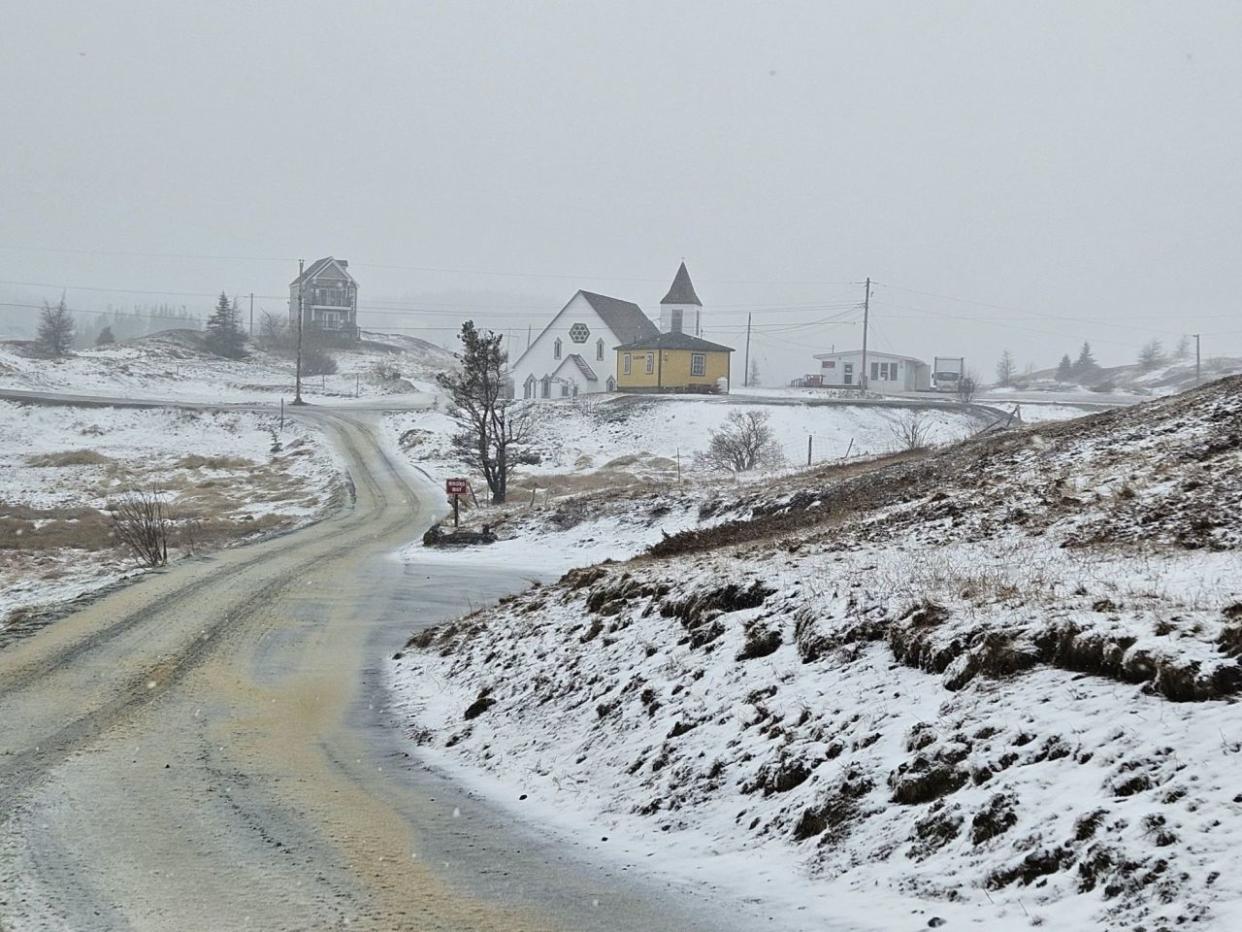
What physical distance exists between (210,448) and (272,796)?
66.0 meters

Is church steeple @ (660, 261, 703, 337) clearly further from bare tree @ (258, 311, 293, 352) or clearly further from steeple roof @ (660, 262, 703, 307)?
bare tree @ (258, 311, 293, 352)

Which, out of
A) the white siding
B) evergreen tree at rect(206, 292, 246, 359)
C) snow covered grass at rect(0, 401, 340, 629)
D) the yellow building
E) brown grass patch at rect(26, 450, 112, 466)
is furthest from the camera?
evergreen tree at rect(206, 292, 246, 359)

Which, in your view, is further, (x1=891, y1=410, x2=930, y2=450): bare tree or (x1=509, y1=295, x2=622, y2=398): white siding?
(x1=509, y1=295, x2=622, y2=398): white siding

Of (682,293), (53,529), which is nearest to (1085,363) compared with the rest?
(682,293)

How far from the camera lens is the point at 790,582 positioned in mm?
11289

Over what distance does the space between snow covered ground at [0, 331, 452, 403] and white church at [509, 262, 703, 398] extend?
18.9m

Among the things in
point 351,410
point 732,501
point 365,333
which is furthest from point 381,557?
point 365,333

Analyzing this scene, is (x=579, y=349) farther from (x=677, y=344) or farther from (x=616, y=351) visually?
(x=677, y=344)

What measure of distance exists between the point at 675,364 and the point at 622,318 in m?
11.7

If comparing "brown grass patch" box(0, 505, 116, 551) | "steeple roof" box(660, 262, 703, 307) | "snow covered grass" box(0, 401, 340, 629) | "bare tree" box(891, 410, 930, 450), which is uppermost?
"steeple roof" box(660, 262, 703, 307)

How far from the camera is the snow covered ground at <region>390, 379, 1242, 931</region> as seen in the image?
216 inches

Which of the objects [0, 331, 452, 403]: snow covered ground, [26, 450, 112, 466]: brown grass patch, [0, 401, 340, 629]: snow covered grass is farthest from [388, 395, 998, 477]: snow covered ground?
[0, 331, 452, 403]: snow covered ground

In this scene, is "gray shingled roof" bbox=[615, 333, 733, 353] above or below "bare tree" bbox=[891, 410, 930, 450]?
above

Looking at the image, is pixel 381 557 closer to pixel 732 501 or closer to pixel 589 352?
pixel 732 501
